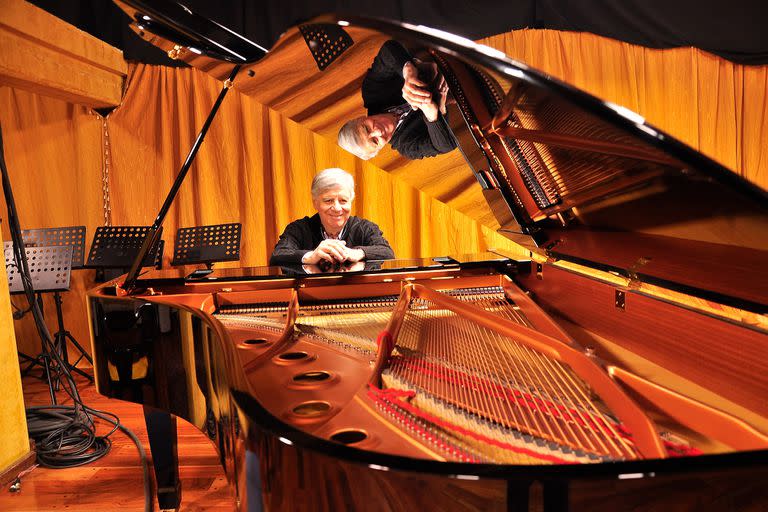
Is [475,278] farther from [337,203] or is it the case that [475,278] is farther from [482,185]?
[337,203]

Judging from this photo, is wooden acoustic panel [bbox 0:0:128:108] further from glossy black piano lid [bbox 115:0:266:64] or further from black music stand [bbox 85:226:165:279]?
glossy black piano lid [bbox 115:0:266:64]

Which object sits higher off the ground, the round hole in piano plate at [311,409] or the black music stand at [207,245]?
the black music stand at [207,245]

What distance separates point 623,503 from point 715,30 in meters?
4.67

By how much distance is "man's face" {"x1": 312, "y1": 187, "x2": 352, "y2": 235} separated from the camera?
3234mm

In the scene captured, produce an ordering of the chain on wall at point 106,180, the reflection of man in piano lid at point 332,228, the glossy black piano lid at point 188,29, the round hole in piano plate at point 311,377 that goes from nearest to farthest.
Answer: the round hole in piano plate at point 311,377 → the glossy black piano lid at point 188,29 → the reflection of man in piano lid at point 332,228 → the chain on wall at point 106,180

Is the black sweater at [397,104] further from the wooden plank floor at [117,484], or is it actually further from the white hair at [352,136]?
the wooden plank floor at [117,484]

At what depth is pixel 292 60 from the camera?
152cm

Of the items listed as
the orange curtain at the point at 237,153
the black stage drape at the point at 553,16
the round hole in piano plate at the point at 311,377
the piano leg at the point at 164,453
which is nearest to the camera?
the round hole in piano plate at the point at 311,377

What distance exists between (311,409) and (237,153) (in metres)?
3.83

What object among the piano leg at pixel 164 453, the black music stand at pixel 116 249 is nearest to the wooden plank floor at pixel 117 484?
the piano leg at pixel 164 453

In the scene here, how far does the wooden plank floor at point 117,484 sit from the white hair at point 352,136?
5.40 feet

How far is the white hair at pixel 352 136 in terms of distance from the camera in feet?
6.86

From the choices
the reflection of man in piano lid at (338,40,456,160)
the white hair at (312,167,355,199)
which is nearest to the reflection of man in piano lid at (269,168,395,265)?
the white hair at (312,167,355,199)

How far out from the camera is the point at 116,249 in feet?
12.4
